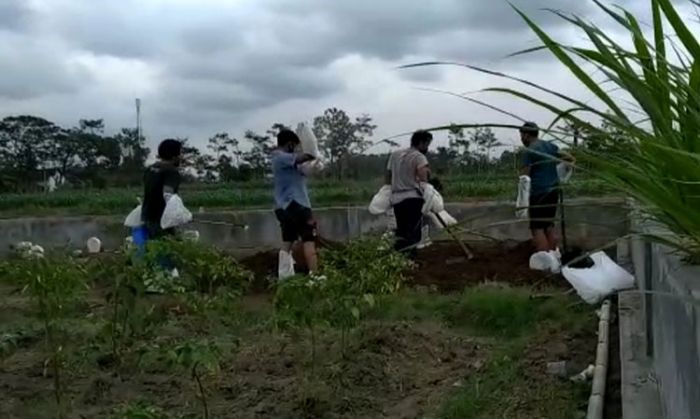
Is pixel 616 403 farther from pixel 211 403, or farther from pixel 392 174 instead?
pixel 392 174

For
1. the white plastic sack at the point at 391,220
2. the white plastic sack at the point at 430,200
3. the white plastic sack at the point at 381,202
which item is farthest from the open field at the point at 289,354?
the white plastic sack at the point at 391,220

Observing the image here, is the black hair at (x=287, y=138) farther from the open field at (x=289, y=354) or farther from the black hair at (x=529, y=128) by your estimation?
the black hair at (x=529, y=128)

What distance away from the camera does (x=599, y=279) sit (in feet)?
18.7

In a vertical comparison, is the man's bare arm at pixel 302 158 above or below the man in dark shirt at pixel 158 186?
above

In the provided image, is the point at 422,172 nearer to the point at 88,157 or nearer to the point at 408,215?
the point at 408,215

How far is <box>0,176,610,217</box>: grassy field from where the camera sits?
15.7 meters

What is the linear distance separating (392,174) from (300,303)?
4881mm

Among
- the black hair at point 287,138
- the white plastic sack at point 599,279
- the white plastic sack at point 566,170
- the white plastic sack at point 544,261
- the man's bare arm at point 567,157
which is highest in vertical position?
the black hair at point 287,138

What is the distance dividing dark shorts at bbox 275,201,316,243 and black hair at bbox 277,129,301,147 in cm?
50

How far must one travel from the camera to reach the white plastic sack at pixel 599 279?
18.3 ft

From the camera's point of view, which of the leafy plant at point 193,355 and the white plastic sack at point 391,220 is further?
the white plastic sack at point 391,220

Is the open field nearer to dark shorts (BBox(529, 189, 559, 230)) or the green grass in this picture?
the green grass

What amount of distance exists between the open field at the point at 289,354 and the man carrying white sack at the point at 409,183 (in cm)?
234

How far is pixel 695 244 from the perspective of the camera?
7.07 ft
